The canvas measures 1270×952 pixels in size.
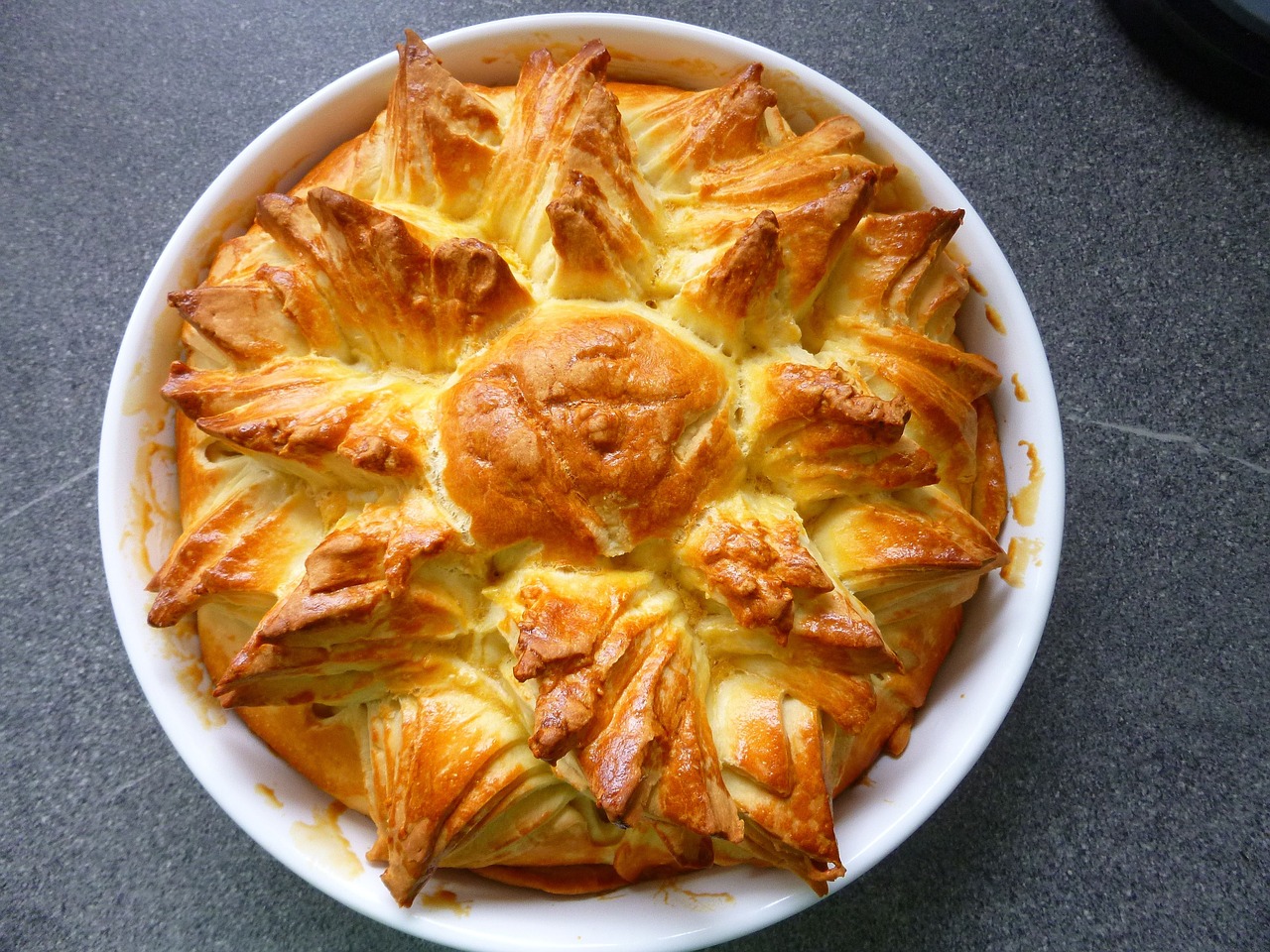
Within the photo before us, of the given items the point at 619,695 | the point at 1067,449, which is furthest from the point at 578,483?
the point at 1067,449

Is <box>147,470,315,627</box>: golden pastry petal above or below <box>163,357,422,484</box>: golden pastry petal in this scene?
below

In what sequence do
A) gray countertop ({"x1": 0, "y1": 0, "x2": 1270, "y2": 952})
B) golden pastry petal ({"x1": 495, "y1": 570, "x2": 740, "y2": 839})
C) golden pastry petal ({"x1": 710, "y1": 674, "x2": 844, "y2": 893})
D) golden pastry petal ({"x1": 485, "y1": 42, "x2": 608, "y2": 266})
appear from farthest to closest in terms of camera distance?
gray countertop ({"x1": 0, "y1": 0, "x2": 1270, "y2": 952}), golden pastry petal ({"x1": 485, "y1": 42, "x2": 608, "y2": 266}), golden pastry petal ({"x1": 710, "y1": 674, "x2": 844, "y2": 893}), golden pastry petal ({"x1": 495, "y1": 570, "x2": 740, "y2": 839})

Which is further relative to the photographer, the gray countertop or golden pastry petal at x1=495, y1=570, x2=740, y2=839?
the gray countertop

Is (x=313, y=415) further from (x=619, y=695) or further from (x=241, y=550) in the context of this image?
(x=619, y=695)

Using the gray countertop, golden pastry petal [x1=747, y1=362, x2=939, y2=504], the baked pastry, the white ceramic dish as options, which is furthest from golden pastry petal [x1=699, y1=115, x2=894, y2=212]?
the gray countertop

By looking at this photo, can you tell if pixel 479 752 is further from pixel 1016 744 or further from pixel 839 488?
pixel 1016 744

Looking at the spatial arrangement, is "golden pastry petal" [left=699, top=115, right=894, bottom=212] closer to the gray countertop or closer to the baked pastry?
the baked pastry

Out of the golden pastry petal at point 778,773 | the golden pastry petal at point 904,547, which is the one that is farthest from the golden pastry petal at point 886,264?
the golden pastry petal at point 778,773

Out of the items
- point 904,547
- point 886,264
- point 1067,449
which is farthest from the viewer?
point 1067,449
